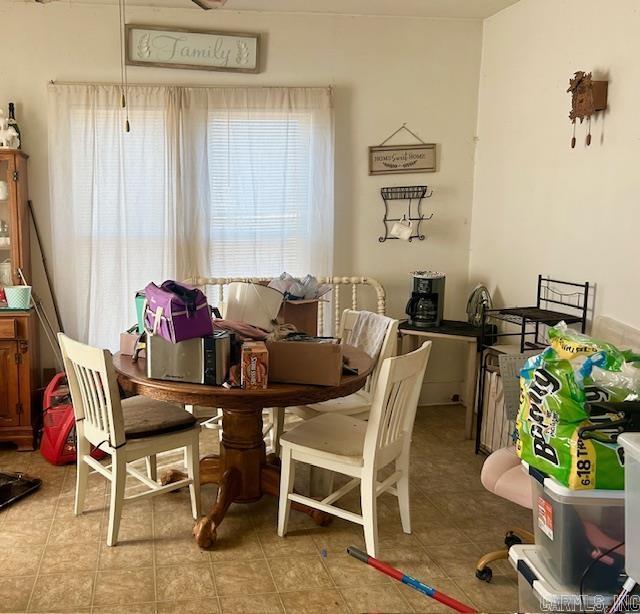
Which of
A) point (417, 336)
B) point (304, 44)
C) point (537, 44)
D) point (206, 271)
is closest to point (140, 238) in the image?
point (206, 271)

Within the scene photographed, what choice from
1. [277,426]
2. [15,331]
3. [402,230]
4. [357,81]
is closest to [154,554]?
[277,426]

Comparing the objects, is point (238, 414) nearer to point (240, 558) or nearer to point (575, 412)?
point (240, 558)

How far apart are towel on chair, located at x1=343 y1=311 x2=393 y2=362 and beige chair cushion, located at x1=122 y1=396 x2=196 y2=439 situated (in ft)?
3.08

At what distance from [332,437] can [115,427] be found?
855 millimetres

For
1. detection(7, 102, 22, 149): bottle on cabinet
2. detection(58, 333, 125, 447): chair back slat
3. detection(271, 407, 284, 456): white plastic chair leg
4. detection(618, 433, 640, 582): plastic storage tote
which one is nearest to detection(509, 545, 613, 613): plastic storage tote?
detection(618, 433, 640, 582): plastic storage tote

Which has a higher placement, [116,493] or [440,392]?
[116,493]

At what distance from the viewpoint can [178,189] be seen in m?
3.94

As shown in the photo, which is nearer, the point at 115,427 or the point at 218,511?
the point at 115,427

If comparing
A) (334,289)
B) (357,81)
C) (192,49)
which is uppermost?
(192,49)

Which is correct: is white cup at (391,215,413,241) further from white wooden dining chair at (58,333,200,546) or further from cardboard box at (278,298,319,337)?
white wooden dining chair at (58,333,200,546)

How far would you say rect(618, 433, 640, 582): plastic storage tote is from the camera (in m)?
1.44

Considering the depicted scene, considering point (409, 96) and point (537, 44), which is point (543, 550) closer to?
point (537, 44)

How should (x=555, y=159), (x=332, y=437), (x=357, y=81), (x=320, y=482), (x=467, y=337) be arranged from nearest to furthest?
(x=332, y=437)
(x=320, y=482)
(x=555, y=159)
(x=467, y=337)
(x=357, y=81)

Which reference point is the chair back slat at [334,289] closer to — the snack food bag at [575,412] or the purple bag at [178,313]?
the purple bag at [178,313]
